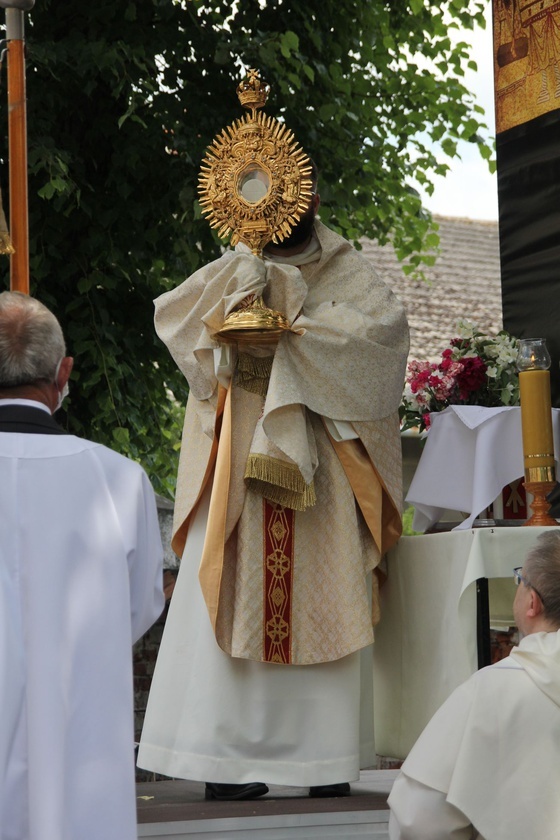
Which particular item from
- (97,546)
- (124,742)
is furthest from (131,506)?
(124,742)

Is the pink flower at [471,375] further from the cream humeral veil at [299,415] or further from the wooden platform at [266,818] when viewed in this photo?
the wooden platform at [266,818]

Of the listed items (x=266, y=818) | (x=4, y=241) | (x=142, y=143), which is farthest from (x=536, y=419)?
(x=142, y=143)

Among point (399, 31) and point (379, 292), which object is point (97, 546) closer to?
point (379, 292)

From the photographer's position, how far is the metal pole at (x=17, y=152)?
4.85 metres

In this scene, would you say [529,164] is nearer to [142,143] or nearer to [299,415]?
[299,415]

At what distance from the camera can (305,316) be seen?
16.9 ft

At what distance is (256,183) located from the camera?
5.11 metres

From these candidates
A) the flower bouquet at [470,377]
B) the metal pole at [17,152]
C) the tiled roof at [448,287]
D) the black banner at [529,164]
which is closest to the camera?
the metal pole at [17,152]

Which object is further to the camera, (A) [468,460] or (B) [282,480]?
(A) [468,460]

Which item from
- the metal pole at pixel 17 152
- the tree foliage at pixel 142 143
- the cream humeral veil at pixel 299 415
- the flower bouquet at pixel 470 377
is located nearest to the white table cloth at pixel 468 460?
the flower bouquet at pixel 470 377

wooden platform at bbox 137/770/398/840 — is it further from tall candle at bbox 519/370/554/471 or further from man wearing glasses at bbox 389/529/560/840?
tall candle at bbox 519/370/554/471

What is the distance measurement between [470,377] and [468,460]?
346 millimetres

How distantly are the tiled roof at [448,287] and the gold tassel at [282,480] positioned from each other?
11.4m

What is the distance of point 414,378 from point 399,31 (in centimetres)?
441
